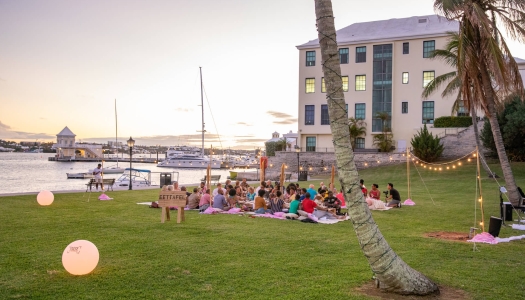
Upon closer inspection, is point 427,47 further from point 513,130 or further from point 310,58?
point 513,130

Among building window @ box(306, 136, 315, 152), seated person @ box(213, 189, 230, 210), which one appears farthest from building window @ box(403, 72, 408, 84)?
seated person @ box(213, 189, 230, 210)

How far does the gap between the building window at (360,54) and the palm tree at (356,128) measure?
7.28m

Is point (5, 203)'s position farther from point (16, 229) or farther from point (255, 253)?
point (255, 253)

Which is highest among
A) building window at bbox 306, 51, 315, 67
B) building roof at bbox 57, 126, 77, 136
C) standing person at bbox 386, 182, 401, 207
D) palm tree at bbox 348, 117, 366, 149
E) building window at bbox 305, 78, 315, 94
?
building window at bbox 306, 51, 315, 67

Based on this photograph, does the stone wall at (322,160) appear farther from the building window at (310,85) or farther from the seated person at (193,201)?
the seated person at (193,201)

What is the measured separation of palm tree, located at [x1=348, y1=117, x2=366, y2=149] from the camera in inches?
1889

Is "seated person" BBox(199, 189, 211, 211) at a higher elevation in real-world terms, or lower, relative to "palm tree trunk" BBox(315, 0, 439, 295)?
lower

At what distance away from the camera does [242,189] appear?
68.2 ft

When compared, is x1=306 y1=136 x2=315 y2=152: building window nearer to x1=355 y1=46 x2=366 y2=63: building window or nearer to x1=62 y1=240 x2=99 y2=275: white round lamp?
x1=355 y1=46 x2=366 y2=63: building window

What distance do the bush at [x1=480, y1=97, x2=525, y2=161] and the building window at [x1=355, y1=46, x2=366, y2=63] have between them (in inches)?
709

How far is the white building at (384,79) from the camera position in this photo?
155ft

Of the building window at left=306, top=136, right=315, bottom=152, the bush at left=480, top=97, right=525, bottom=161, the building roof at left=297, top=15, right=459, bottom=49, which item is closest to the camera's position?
the bush at left=480, top=97, right=525, bottom=161

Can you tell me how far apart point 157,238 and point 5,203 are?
1051 cm

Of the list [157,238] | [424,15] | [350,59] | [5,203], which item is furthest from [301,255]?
[424,15]
